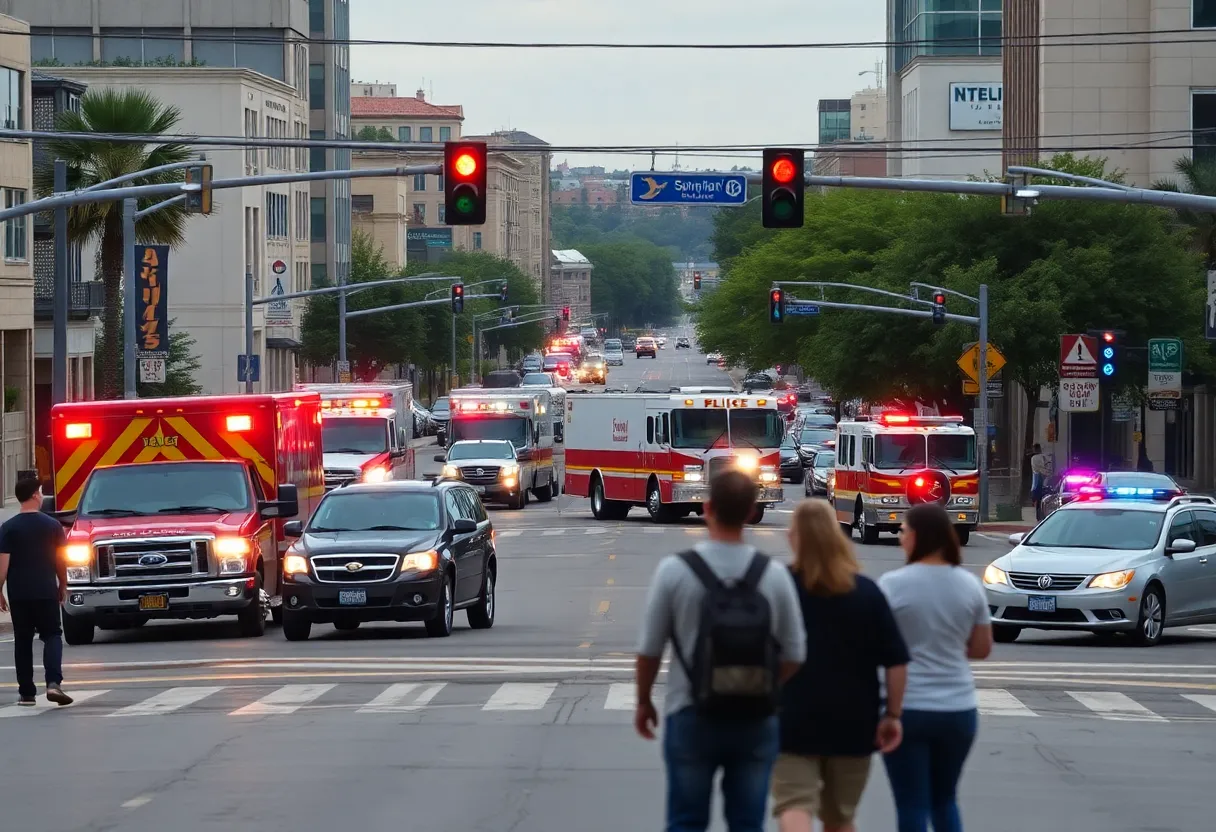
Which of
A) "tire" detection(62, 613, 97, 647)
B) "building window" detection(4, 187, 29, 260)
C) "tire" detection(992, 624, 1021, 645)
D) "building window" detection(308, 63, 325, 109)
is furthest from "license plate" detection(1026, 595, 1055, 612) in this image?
"building window" detection(308, 63, 325, 109)

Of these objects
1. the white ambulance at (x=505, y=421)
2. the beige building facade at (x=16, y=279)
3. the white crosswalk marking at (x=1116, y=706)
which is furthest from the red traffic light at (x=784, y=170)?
the beige building facade at (x=16, y=279)

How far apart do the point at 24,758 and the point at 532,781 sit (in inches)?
142

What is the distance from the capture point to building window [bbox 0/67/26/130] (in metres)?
50.8

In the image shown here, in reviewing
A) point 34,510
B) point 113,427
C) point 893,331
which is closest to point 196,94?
point 893,331

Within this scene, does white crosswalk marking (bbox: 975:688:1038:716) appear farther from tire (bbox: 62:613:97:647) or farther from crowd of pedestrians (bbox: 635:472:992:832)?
tire (bbox: 62:613:97:647)

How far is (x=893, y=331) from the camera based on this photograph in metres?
61.3

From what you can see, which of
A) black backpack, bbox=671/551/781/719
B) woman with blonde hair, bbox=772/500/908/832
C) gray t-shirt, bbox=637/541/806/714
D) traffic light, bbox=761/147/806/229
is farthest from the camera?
traffic light, bbox=761/147/806/229

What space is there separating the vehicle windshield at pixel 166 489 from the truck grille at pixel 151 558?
35.2 inches

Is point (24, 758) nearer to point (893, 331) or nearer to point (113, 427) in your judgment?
point (113, 427)

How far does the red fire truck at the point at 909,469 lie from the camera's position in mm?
40438

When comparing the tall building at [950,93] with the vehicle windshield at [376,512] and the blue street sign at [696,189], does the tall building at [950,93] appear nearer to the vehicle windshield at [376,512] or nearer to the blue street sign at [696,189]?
the blue street sign at [696,189]

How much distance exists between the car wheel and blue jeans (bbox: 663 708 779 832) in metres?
14.2

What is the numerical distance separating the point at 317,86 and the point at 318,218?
855 cm

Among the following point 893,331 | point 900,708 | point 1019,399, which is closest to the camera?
point 900,708
